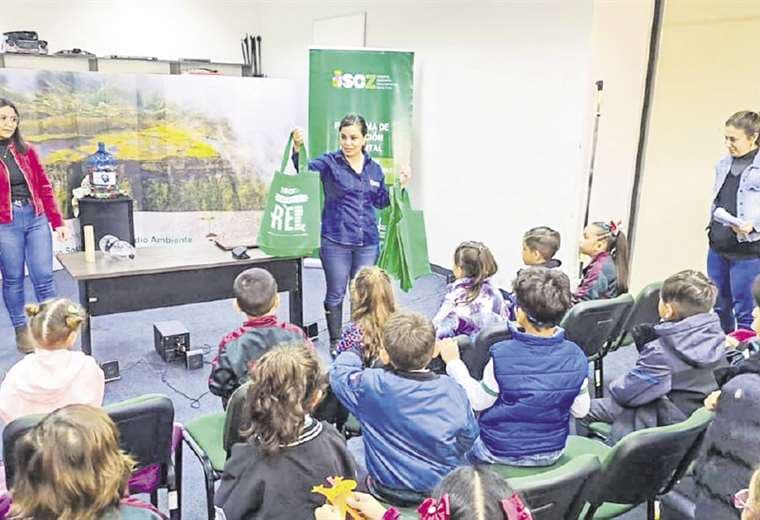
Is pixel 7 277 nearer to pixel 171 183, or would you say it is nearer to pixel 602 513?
pixel 171 183

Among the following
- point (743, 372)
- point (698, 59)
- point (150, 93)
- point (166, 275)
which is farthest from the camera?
point (150, 93)

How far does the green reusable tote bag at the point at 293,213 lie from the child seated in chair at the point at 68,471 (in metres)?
2.31

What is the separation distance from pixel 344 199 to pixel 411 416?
2.21m

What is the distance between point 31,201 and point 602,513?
338cm

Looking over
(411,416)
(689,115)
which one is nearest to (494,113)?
(689,115)

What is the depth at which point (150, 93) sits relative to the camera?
19.9 feet

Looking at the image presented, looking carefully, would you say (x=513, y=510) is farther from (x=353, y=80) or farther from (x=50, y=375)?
(x=353, y=80)

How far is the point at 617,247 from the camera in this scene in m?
3.39

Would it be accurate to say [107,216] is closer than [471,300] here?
No

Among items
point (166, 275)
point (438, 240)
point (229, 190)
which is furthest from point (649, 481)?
point (229, 190)

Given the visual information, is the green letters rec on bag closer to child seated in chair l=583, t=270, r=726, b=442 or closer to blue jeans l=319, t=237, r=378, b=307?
blue jeans l=319, t=237, r=378, b=307

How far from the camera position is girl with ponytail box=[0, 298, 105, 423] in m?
2.19

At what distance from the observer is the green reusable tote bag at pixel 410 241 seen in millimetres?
3805

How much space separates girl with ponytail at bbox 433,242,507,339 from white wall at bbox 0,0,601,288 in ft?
6.69
